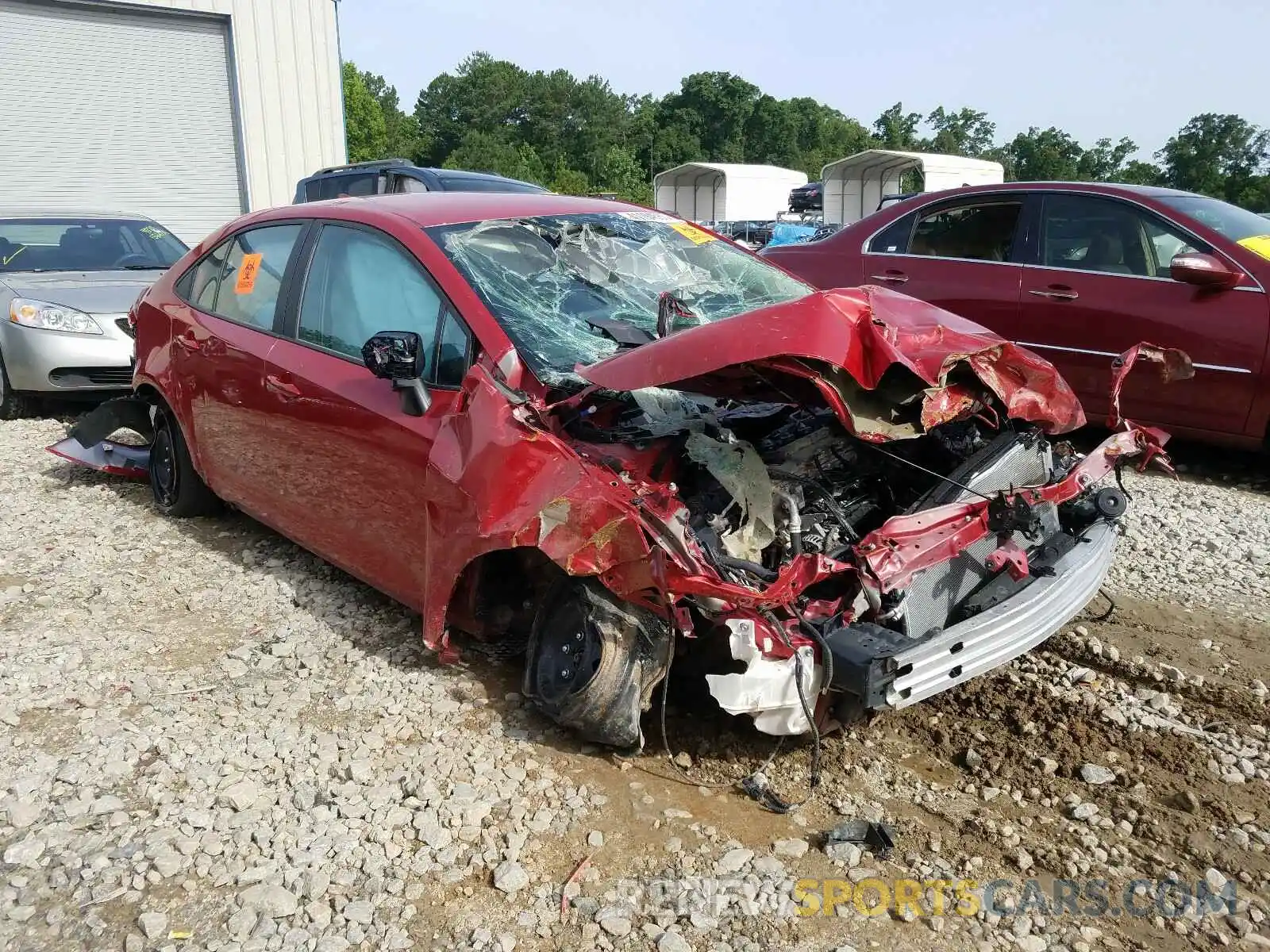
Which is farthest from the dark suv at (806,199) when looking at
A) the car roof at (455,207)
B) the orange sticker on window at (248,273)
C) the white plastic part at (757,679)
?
the white plastic part at (757,679)

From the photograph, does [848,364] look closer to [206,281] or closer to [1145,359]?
[1145,359]

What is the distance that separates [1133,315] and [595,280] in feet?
11.4

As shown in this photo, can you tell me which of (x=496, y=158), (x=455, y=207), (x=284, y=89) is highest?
(x=496, y=158)

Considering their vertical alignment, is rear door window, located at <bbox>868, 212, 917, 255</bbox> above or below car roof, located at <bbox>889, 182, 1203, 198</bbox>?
below

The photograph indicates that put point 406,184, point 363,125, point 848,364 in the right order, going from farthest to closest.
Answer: point 363,125 → point 406,184 → point 848,364

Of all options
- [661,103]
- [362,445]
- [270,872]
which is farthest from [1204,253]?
[661,103]

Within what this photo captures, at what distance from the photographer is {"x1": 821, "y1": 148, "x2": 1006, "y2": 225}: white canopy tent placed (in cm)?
2594

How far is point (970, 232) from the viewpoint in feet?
21.1

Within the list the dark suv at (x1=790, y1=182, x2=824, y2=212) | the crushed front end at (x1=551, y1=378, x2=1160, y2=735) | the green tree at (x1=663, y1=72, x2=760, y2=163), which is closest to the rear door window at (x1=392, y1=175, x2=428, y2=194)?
the crushed front end at (x1=551, y1=378, x2=1160, y2=735)

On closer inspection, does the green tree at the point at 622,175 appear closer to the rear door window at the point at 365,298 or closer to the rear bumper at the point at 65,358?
the rear bumper at the point at 65,358

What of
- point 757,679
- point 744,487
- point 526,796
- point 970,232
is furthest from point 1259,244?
point 526,796

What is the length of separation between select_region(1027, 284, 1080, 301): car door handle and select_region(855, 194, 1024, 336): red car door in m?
0.15

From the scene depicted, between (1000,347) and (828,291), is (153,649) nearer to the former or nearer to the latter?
(828,291)

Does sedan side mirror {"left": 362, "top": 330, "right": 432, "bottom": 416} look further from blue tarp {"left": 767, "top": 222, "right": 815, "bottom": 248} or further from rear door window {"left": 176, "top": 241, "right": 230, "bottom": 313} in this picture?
blue tarp {"left": 767, "top": 222, "right": 815, "bottom": 248}
